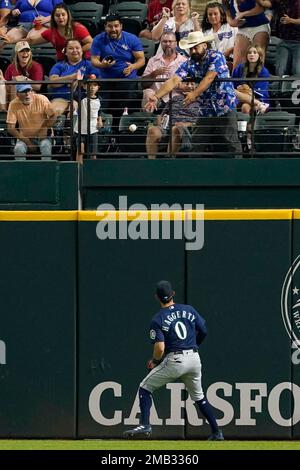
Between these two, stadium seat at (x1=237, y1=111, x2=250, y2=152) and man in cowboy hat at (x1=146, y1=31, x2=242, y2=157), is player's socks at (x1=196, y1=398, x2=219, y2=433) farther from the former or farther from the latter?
stadium seat at (x1=237, y1=111, x2=250, y2=152)

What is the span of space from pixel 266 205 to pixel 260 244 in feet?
2.75

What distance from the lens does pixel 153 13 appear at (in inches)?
671

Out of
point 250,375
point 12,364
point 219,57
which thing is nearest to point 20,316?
point 12,364

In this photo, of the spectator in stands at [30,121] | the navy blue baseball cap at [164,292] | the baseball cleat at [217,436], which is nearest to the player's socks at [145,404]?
the baseball cleat at [217,436]

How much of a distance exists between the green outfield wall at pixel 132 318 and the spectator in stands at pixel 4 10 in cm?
456

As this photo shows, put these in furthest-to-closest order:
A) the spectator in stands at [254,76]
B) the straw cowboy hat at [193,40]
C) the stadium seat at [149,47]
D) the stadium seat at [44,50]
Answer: the stadium seat at [44,50]
the stadium seat at [149,47]
the spectator in stands at [254,76]
the straw cowboy hat at [193,40]

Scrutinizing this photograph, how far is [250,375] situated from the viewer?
44.7 ft

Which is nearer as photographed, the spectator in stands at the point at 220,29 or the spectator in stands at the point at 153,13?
the spectator in stands at the point at 220,29

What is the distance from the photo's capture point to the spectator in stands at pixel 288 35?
15.6 m

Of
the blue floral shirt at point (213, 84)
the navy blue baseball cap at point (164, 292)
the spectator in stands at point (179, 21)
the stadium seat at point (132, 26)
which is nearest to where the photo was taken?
the navy blue baseball cap at point (164, 292)

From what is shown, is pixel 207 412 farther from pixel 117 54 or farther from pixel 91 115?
pixel 117 54

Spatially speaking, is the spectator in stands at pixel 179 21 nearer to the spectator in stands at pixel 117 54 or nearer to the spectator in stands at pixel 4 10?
the spectator in stands at pixel 117 54

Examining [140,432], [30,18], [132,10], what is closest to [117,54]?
[30,18]

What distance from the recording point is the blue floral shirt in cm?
1423
